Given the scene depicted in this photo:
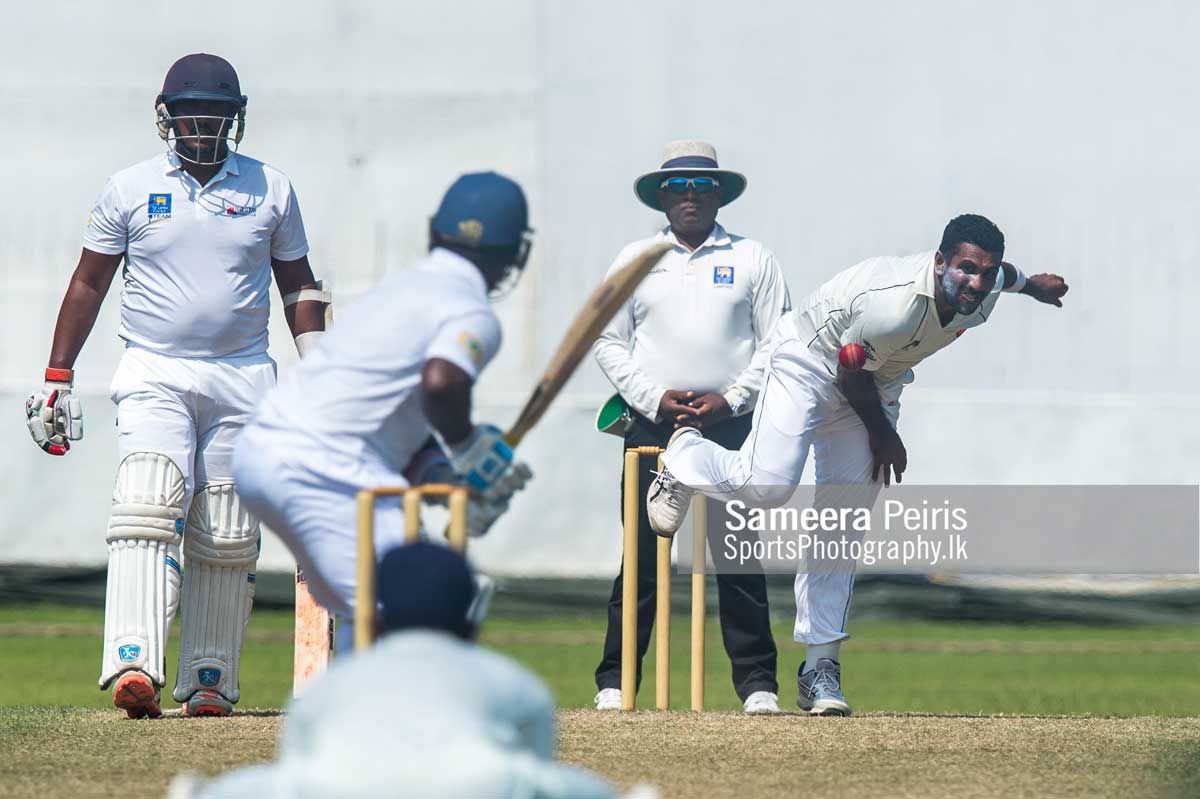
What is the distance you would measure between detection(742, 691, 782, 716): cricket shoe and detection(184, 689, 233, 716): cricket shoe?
4.71 ft

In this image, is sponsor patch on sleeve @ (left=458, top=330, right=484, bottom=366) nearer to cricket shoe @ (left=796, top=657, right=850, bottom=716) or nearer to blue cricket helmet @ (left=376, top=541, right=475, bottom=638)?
blue cricket helmet @ (left=376, top=541, right=475, bottom=638)

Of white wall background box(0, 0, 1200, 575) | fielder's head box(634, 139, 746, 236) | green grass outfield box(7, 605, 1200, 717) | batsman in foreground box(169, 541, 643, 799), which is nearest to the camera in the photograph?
batsman in foreground box(169, 541, 643, 799)

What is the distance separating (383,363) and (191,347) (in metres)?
1.87

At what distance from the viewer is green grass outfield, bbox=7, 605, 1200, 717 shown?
8.78 meters

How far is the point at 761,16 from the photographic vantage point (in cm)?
1060

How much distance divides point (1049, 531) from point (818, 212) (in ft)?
6.28

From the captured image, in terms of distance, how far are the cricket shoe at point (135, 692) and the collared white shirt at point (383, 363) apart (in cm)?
162

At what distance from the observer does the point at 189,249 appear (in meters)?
5.71

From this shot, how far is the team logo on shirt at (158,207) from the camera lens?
571cm

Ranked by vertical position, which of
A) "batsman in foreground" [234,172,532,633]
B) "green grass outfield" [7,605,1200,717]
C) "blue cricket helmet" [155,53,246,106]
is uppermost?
"blue cricket helmet" [155,53,246,106]

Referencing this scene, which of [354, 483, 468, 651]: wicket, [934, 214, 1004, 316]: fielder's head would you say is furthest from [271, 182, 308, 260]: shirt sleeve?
[354, 483, 468, 651]: wicket

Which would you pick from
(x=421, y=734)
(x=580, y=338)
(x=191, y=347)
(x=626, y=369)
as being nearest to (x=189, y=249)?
(x=191, y=347)

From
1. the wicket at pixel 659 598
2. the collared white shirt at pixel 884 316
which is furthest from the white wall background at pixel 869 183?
the collared white shirt at pixel 884 316

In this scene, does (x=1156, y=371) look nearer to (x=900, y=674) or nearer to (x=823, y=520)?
(x=900, y=674)
